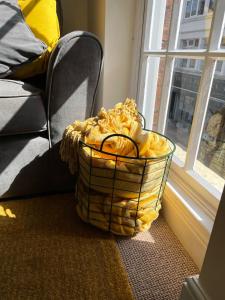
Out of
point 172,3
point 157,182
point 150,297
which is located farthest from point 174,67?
point 150,297

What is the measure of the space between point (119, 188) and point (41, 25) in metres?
0.90

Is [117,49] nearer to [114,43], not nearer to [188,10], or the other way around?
[114,43]

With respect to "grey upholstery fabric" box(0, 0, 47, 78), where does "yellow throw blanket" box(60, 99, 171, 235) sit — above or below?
below

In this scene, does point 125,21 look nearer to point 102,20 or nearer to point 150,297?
point 102,20

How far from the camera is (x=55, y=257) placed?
0.78 metres

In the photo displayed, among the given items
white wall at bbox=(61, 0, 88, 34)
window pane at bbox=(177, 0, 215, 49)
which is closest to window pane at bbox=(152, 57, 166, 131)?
window pane at bbox=(177, 0, 215, 49)

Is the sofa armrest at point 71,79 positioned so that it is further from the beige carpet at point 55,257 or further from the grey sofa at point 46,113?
the beige carpet at point 55,257

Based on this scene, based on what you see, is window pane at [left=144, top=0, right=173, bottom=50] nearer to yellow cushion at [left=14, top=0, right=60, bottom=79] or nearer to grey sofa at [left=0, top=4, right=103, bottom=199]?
grey sofa at [left=0, top=4, right=103, bottom=199]

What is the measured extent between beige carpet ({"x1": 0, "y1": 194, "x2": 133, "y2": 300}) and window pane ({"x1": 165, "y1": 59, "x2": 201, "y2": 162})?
0.50m

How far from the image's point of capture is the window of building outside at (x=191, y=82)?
0.76 metres

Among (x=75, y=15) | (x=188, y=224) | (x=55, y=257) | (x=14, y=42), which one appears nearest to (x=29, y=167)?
(x=55, y=257)

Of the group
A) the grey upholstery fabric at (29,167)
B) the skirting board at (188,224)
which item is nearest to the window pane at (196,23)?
the skirting board at (188,224)

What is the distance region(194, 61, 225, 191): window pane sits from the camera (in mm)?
766

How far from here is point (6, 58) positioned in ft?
3.29
